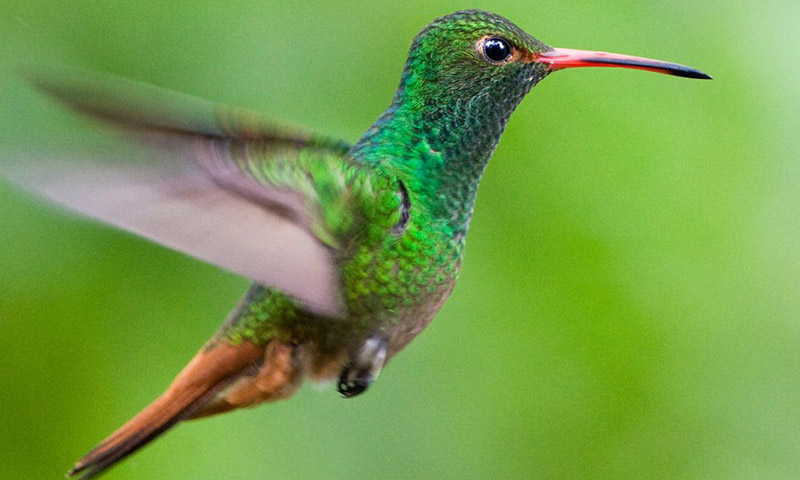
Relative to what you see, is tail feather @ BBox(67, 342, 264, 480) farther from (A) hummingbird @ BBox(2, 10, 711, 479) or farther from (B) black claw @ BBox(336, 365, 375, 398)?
(B) black claw @ BBox(336, 365, 375, 398)

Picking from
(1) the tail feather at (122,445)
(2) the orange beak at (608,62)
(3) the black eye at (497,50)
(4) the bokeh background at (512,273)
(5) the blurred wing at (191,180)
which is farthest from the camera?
(4) the bokeh background at (512,273)

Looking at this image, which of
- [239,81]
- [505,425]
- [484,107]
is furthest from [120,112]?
[505,425]

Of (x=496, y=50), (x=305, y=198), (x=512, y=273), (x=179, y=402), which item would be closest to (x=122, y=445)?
(x=179, y=402)

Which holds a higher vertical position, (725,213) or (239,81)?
(239,81)

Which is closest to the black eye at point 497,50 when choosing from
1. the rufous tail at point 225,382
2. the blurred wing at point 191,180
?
the blurred wing at point 191,180

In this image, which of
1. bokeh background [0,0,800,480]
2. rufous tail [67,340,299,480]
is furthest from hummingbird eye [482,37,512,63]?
bokeh background [0,0,800,480]

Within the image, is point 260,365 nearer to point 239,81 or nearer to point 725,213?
point 239,81

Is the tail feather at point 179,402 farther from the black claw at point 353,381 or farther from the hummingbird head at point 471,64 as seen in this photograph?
the hummingbird head at point 471,64

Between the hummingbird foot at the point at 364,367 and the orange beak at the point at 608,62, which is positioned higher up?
the orange beak at the point at 608,62
